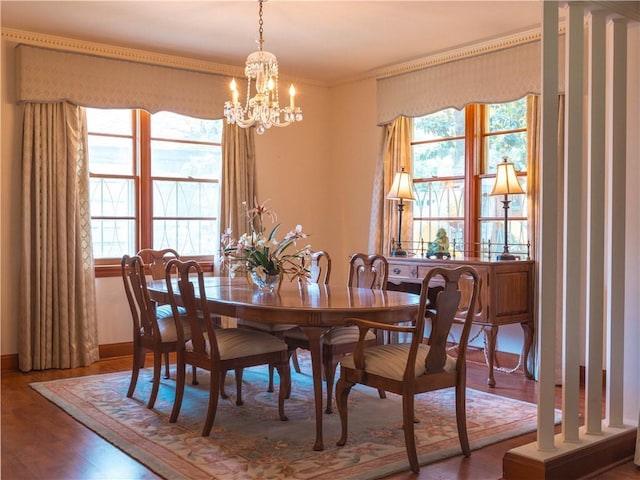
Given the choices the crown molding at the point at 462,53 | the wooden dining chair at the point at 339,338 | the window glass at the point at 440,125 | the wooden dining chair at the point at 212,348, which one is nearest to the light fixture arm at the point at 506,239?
the window glass at the point at 440,125

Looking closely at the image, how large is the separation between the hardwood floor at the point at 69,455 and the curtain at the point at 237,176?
244 centimetres

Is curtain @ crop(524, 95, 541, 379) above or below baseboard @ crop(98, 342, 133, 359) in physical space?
above

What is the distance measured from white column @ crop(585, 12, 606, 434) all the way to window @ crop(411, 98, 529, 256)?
1.96 meters

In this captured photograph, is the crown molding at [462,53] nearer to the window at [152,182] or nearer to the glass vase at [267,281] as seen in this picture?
the window at [152,182]

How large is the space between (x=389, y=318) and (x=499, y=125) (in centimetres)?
274

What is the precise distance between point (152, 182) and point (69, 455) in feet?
10.3

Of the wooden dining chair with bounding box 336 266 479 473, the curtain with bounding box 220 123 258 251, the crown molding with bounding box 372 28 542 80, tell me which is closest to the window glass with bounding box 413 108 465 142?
the crown molding with bounding box 372 28 542 80

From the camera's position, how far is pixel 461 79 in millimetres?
5625

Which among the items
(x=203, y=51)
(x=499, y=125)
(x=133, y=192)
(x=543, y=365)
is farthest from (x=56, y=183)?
(x=543, y=365)

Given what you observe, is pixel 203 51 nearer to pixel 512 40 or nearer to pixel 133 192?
pixel 133 192

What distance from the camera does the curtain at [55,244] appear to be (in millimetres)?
5234

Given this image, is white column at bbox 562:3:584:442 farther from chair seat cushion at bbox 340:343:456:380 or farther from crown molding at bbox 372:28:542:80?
crown molding at bbox 372:28:542:80

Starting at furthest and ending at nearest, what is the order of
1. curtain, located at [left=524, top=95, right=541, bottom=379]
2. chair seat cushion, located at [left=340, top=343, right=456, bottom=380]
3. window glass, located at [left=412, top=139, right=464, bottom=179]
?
window glass, located at [left=412, top=139, right=464, bottom=179]
curtain, located at [left=524, top=95, right=541, bottom=379]
chair seat cushion, located at [left=340, top=343, right=456, bottom=380]

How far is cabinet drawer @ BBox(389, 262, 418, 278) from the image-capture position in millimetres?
5414
